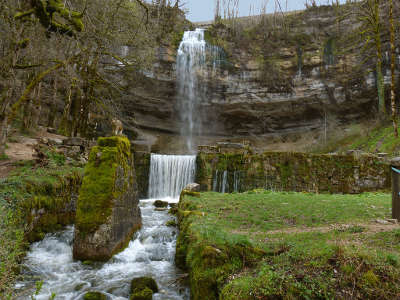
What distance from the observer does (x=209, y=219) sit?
553 centimetres

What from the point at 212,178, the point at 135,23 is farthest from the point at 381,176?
the point at 135,23

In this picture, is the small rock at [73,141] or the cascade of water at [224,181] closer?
the small rock at [73,141]

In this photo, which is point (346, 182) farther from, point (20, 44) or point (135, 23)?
point (20, 44)

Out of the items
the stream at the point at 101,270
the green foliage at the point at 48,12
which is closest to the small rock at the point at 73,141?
the stream at the point at 101,270

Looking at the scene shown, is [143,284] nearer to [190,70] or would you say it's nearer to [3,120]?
[3,120]

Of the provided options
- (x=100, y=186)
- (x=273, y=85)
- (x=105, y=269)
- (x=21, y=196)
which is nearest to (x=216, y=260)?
(x=105, y=269)

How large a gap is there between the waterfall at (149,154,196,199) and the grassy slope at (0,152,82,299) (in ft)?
25.1

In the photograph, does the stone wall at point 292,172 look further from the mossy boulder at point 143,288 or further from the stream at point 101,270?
the mossy boulder at point 143,288

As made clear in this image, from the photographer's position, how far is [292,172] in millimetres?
14539

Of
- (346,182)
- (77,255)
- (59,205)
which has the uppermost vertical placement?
(346,182)

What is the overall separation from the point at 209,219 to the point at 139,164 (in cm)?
1182

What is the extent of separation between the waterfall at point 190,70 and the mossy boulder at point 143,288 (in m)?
21.4

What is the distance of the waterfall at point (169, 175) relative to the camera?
53.4 ft

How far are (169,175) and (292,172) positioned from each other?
7.77 m
